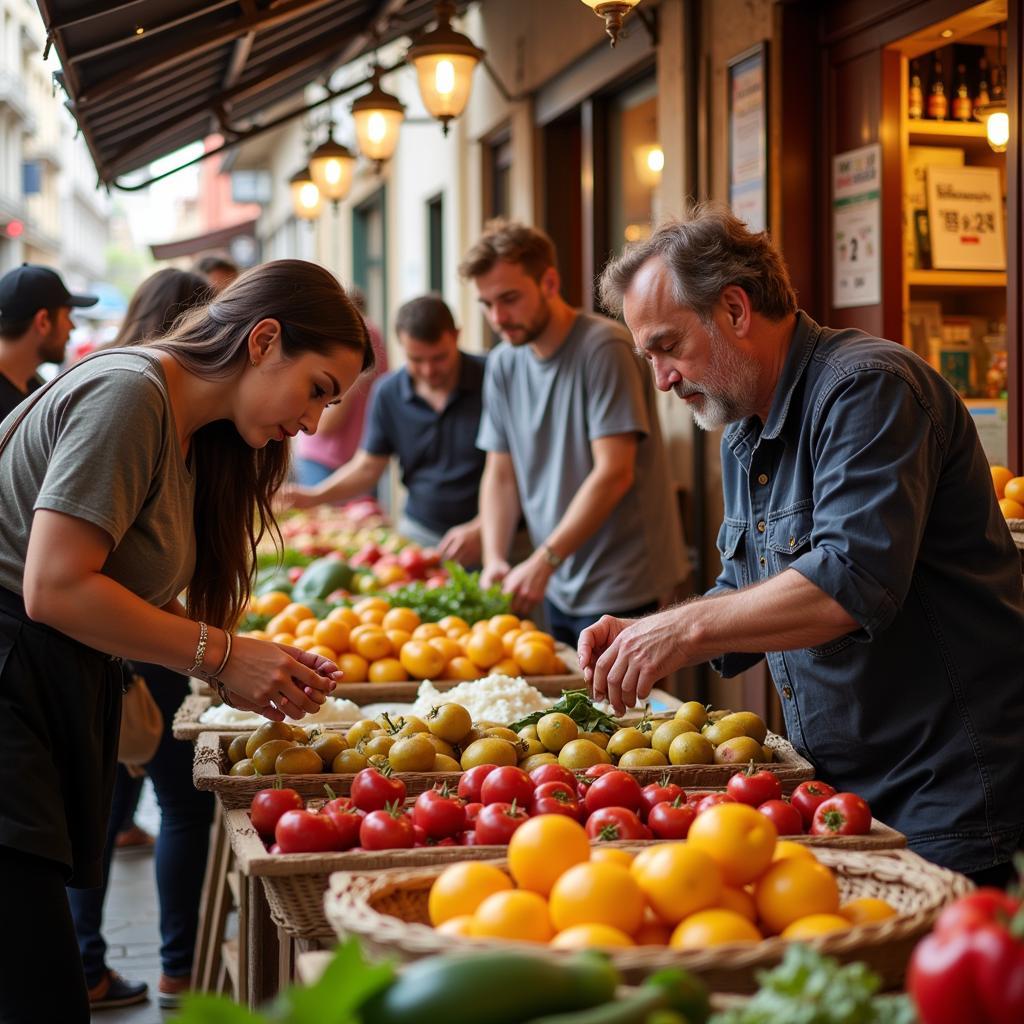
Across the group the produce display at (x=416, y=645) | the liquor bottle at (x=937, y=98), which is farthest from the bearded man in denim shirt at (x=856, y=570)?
the liquor bottle at (x=937, y=98)

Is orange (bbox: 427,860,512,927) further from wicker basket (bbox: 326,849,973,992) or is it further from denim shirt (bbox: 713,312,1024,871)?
denim shirt (bbox: 713,312,1024,871)

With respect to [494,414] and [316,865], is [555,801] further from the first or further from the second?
[494,414]

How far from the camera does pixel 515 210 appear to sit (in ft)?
27.8

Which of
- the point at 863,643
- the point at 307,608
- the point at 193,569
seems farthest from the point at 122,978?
the point at 863,643

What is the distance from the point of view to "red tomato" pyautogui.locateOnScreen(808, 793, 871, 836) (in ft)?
7.54

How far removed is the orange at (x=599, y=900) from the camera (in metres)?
1.71

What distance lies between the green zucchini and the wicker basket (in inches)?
5.4

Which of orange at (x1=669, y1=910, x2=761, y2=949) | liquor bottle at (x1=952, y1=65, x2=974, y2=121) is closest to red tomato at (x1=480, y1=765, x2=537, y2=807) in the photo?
orange at (x1=669, y1=910, x2=761, y2=949)

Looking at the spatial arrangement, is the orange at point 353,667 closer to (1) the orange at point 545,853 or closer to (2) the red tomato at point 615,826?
(2) the red tomato at point 615,826

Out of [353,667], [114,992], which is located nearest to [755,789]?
[353,667]

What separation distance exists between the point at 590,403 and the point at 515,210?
360 centimetres

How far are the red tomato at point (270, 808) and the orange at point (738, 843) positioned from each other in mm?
834

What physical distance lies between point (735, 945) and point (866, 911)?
29 centimetres

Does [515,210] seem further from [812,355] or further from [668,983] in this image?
[668,983]
